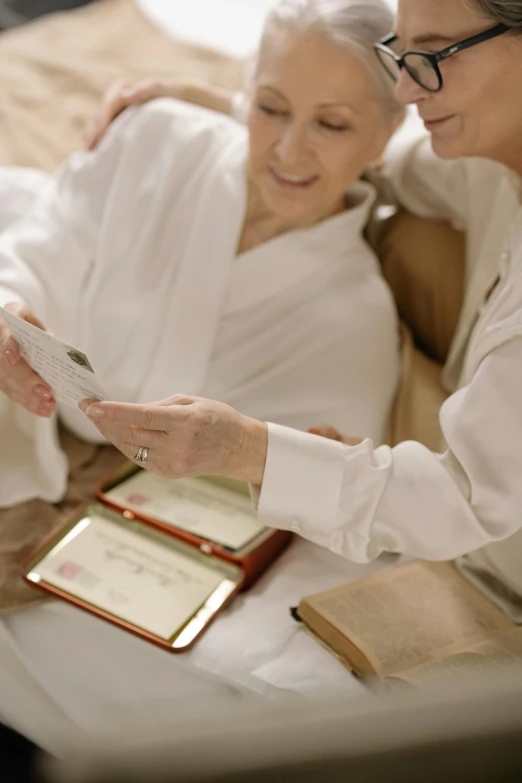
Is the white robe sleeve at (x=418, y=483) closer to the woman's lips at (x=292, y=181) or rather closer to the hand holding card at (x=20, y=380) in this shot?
the hand holding card at (x=20, y=380)

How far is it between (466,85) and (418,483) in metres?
0.49

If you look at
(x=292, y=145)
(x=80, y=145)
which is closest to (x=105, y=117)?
(x=292, y=145)

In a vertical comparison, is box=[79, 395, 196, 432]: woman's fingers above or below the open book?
above

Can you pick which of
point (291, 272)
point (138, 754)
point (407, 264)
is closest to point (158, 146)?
point (291, 272)

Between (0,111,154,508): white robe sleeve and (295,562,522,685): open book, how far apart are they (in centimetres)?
48

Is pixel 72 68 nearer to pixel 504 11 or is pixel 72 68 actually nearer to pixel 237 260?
pixel 237 260

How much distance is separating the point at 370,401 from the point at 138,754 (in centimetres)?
93

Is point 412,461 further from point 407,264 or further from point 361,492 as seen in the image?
point 407,264

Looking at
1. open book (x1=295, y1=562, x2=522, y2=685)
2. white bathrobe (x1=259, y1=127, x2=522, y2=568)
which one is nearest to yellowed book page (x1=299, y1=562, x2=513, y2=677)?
open book (x1=295, y1=562, x2=522, y2=685)

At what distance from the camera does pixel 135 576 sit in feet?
3.98

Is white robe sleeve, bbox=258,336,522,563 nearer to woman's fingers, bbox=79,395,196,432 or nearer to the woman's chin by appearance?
woman's fingers, bbox=79,395,196,432

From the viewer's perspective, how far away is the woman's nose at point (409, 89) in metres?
1.05

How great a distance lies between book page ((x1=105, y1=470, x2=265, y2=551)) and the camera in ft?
4.15

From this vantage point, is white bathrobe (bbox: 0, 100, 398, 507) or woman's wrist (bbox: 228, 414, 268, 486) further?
white bathrobe (bbox: 0, 100, 398, 507)
